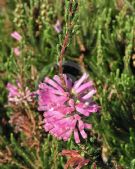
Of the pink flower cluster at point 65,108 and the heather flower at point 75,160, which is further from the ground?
the pink flower cluster at point 65,108

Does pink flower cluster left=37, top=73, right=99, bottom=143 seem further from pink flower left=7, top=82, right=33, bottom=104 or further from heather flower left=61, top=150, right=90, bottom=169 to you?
pink flower left=7, top=82, right=33, bottom=104

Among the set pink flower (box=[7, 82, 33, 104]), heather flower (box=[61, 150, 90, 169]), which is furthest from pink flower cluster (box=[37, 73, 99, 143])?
pink flower (box=[7, 82, 33, 104])

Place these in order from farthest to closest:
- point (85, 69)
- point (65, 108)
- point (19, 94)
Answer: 1. point (85, 69)
2. point (19, 94)
3. point (65, 108)

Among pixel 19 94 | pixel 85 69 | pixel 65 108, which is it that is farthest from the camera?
pixel 85 69

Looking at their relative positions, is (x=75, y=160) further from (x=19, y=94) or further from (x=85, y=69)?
(x=85, y=69)

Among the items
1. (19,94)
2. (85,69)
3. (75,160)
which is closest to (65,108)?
(75,160)

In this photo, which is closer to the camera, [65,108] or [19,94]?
[65,108]

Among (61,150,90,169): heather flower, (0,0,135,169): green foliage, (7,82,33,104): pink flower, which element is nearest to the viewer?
(61,150,90,169): heather flower

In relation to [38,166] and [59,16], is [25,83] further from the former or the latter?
[59,16]

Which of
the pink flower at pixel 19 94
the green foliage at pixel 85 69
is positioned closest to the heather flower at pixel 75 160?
the green foliage at pixel 85 69

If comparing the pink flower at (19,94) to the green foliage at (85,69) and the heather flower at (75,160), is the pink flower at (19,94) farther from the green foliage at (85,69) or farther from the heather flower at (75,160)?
the heather flower at (75,160)

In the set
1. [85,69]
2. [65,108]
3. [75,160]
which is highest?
[85,69]
